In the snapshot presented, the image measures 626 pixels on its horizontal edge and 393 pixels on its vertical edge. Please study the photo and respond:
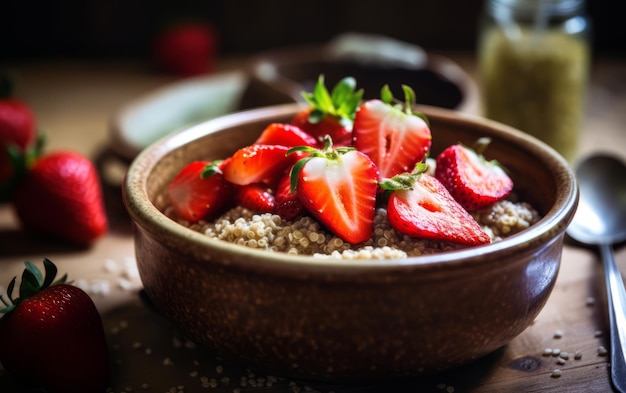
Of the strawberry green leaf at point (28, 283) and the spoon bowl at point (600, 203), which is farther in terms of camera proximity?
the spoon bowl at point (600, 203)

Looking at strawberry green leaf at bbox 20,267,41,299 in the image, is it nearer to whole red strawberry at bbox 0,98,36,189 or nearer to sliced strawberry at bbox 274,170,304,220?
sliced strawberry at bbox 274,170,304,220

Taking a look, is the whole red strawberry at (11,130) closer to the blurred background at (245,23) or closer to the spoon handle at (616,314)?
the blurred background at (245,23)

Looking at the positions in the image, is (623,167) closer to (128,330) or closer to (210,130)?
(210,130)

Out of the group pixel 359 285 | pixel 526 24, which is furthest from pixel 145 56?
pixel 359 285

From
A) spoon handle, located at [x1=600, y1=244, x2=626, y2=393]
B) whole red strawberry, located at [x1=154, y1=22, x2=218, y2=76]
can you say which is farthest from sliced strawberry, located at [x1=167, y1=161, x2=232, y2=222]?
whole red strawberry, located at [x1=154, y1=22, x2=218, y2=76]

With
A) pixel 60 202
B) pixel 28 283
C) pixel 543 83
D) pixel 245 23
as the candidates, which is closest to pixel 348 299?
pixel 28 283

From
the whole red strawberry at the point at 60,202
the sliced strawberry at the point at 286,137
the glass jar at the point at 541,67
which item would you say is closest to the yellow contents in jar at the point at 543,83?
the glass jar at the point at 541,67
